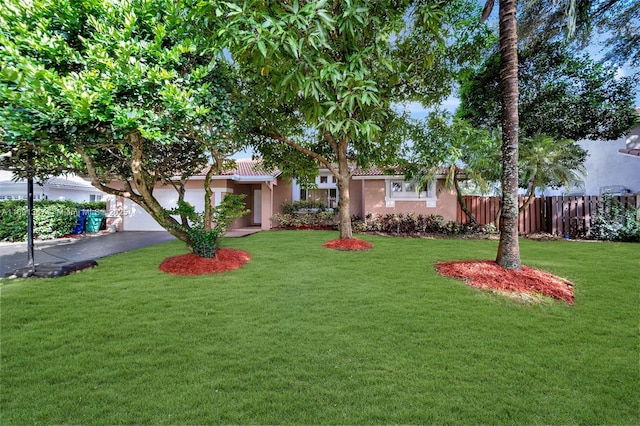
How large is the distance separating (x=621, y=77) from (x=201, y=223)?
1771 centimetres

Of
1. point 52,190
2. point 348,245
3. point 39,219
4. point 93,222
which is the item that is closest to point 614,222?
point 348,245

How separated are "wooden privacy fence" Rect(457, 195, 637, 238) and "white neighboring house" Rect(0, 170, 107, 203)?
21.3 metres

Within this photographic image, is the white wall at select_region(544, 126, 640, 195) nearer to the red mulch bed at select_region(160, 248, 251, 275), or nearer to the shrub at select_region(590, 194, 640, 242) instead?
the shrub at select_region(590, 194, 640, 242)

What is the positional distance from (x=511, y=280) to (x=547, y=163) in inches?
340

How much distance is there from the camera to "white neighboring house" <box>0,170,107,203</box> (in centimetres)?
1421

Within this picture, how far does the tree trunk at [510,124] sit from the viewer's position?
5.69 m

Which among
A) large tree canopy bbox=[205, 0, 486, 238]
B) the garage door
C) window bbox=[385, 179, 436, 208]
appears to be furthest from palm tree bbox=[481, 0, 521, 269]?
the garage door

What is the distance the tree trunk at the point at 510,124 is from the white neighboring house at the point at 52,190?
1864cm

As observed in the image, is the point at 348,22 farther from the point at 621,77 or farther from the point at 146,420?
the point at 621,77

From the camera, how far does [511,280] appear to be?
5.37m

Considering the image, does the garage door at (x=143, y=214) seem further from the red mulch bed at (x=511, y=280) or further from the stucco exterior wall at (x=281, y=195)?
the red mulch bed at (x=511, y=280)

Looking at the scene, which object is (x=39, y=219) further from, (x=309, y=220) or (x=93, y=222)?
(x=309, y=220)

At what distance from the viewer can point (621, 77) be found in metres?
12.1

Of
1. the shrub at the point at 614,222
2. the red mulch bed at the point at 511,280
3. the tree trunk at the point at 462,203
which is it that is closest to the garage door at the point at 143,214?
the tree trunk at the point at 462,203
